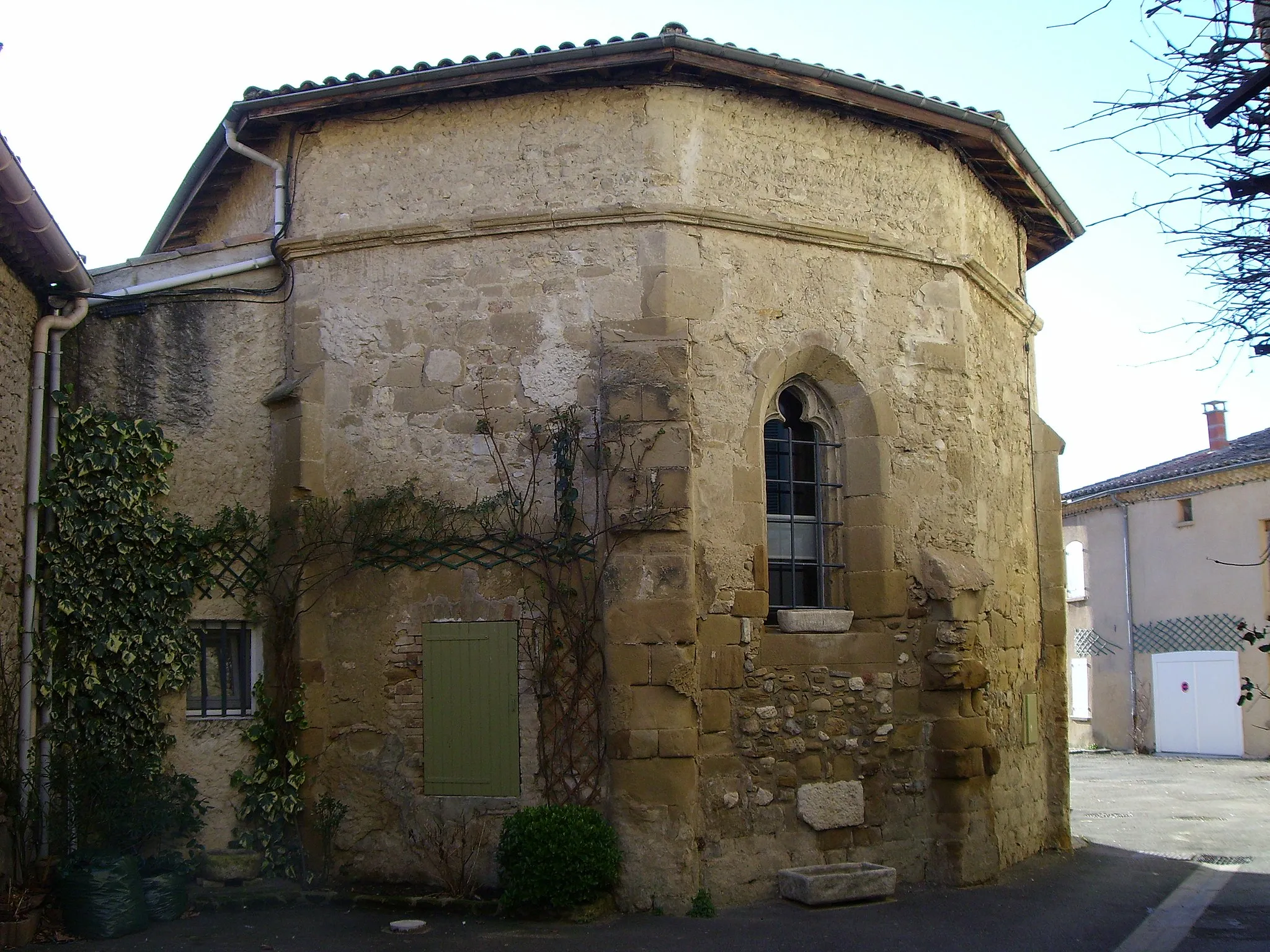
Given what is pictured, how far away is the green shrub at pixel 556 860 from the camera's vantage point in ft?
26.1

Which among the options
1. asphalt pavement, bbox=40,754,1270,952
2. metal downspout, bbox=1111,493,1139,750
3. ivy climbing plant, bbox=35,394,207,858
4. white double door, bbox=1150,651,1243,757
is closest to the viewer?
asphalt pavement, bbox=40,754,1270,952

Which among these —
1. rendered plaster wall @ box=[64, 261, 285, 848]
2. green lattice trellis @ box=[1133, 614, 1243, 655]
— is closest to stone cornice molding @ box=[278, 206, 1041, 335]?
rendered plaster wall @ box=[64, 261, 285, 848]

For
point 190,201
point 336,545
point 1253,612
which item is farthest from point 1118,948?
point 1253,612

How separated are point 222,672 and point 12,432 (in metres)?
2.24

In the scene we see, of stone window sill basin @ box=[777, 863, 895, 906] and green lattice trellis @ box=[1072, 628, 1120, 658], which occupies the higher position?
green lattice trellis @ box=[1072, 628, 1120, 658]

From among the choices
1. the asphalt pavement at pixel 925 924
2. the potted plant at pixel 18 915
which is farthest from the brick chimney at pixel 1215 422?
the potted plant at pixel 18 915

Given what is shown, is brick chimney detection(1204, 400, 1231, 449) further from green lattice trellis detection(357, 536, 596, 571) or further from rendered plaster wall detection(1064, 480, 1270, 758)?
green lattice trellis detection(357, 536, 596, 571)

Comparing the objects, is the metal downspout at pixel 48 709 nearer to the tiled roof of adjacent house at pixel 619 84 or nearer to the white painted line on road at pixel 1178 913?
the tiled roof of adjacent house at pixel 619 84

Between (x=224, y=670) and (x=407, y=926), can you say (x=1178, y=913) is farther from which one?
(x=224, y=670)

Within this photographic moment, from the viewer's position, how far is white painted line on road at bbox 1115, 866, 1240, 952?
7957 millimetres

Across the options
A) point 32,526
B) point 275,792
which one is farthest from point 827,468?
point 32,526

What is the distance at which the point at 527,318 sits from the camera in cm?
914

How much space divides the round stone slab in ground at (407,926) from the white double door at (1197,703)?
18.9m

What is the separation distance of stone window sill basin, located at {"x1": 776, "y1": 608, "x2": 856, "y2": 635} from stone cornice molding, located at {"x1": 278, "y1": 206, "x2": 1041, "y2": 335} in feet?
9.22
